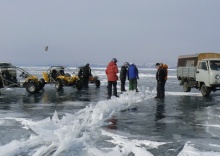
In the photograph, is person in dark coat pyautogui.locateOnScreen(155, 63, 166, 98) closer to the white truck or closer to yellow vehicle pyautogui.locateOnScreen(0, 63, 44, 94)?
the white truck

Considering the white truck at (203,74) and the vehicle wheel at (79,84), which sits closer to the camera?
the white truck at (203,74)

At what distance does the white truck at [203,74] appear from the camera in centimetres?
1691

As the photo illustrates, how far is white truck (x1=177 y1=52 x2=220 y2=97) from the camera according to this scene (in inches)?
666

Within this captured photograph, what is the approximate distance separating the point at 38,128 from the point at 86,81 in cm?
1603

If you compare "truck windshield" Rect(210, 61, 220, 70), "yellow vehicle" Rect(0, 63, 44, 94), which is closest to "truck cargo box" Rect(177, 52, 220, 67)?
"truck windshield" Rect(210, 61, 220, 70)

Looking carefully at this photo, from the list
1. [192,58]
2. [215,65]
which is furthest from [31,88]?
[192,58]

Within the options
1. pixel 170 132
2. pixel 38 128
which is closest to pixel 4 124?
pixel 38 128

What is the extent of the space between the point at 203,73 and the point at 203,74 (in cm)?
5

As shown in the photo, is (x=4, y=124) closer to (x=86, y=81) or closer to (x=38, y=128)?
(x=38, y=128)

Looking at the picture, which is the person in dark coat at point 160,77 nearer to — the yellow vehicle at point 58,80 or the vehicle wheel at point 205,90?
the vehicle wheel at point 205,90

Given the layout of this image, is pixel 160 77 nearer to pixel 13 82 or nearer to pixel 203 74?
pixel 203 74

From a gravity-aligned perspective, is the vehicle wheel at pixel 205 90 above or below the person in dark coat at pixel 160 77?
below

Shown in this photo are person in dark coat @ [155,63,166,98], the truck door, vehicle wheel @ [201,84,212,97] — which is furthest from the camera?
vehicle wheel @ [201,84,212,97]

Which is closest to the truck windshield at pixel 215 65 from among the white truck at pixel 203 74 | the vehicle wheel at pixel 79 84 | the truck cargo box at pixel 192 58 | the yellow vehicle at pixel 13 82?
the white truck at pixel 203 74
